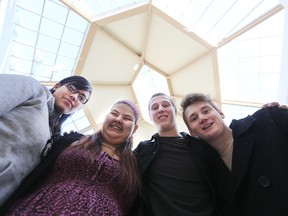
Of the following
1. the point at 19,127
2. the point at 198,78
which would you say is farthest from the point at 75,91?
the point at 198,78

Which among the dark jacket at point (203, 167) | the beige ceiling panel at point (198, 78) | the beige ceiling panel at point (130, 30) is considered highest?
the beige ceiling panel at point (130, 30)

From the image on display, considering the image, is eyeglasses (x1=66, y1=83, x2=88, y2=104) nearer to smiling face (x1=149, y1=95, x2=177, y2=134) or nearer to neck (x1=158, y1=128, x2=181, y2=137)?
smiling face (x1=149, y1=95, x2=177, y2=134)

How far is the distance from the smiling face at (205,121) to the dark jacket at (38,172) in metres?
1.75

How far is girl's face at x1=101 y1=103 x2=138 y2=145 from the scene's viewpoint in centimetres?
286

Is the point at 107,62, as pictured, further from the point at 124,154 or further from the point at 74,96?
the point at 124,154

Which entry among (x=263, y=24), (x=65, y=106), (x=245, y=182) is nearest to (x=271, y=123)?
(x=245, y=182)

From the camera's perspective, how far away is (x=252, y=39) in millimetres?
8836

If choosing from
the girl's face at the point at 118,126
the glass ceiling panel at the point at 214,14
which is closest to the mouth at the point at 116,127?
the girl's face at the point at 118,126

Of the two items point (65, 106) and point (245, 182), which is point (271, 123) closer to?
point (245, 182)

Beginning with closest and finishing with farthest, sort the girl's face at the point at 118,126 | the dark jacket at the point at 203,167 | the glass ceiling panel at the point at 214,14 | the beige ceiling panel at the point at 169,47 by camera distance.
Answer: the dark jacket at the point at 203,167 < the girl's face at the point at 118,126 < the glass ceiling panel at the point at 214,14 < the beige ceiling panel at the point at 169,47

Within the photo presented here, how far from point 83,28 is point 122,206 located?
9.04m

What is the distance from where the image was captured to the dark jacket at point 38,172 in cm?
185

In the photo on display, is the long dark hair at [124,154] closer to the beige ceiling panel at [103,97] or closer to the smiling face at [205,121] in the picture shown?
the smiling face at [205,121]

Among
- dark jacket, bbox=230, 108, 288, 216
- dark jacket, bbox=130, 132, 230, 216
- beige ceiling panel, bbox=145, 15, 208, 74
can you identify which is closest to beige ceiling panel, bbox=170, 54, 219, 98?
beige ceiling panel, bbox=145, 15, 208, 74
